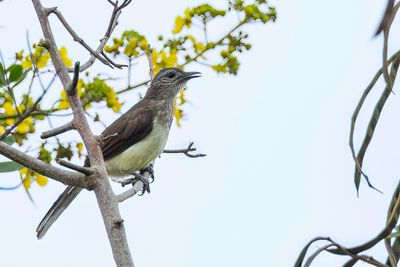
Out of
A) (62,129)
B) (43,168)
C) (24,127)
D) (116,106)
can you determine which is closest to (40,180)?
(24,127)

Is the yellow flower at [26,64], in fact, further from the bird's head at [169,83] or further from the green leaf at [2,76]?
the bird's head at [169,83]

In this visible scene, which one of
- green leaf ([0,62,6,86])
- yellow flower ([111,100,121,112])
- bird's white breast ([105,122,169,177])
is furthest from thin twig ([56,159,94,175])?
bird's white breast ([105,122,169,177])

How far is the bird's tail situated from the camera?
4.39 m

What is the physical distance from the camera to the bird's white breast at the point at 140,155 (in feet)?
18.0

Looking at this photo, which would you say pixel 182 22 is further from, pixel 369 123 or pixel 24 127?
pixel 369 123

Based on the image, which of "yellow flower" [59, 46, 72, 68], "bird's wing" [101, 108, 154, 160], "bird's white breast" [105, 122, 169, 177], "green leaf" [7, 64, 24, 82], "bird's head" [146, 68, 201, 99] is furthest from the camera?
"bird's head" [146, 68, 201, 99]

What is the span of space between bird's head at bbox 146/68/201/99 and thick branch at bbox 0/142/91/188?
11.8 ft

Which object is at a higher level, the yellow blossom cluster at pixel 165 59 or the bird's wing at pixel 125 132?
the bird's wing at pixel 125 132

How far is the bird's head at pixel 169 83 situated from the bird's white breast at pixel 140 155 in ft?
2.66

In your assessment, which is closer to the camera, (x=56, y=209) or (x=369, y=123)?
(x=369, y=123)

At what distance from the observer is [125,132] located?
18.9ft

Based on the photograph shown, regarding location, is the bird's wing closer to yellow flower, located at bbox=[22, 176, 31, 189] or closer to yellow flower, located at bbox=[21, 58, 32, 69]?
yellow flower, located at bbox=[22, 176, 31, 189]

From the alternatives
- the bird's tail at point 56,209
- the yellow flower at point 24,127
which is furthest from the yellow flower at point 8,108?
the bird's tail at point 56,209

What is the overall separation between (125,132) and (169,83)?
91 cm
